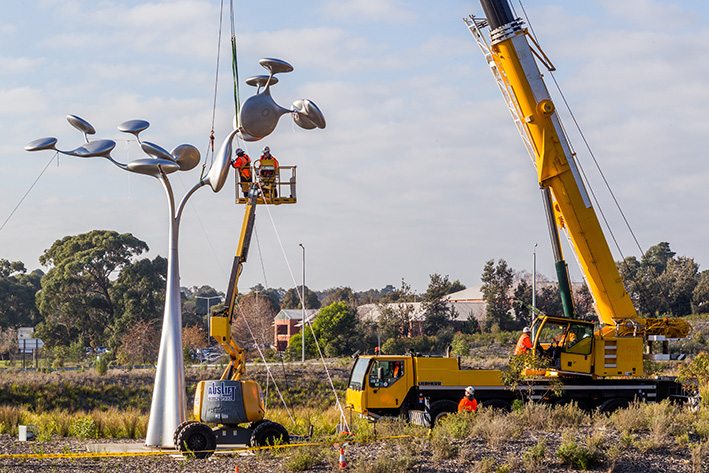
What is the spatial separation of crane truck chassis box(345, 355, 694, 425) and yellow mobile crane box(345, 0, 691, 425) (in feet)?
0.08

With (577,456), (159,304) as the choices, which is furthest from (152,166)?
(159,304)

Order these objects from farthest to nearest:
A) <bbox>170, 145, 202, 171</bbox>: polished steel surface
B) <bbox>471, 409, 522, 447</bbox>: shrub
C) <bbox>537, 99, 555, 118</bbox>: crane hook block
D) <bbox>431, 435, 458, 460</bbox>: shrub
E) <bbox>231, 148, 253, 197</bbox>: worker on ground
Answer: <bbox>537, 99, 555, 118</bbox>: crane hook block → <bbox>170, 145, 202, 171</bbox>: polished steel surface → <bbox>231, 148, 253, 197</bbox>: worker on ground → <bbox>471, 409, 522, 447</bbox>: shrub → <bbox>431, 435, 458, 460</bbox>: shrub

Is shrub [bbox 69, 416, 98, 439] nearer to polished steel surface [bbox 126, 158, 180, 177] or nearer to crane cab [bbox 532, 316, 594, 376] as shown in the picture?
polished steel surface [bbox 126, 158, 180, 177]

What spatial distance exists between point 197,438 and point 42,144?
731 cm

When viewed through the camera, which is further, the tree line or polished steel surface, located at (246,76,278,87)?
the tree line

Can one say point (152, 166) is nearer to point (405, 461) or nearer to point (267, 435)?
point (267, 435)

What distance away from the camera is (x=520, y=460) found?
12859 millimetres

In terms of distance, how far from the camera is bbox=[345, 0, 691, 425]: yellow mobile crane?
18.7 m

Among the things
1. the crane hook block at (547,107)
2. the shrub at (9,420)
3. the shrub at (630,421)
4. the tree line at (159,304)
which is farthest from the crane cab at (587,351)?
the tree line at (159,304)

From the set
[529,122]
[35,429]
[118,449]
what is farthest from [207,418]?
[529,122]

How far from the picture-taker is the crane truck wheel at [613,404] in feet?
63.5

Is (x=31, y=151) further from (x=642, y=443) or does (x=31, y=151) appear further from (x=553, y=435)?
(x=642, y=443)

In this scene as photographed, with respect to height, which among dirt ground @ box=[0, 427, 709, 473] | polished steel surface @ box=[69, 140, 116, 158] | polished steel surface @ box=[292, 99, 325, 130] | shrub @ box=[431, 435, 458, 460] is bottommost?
dirt ground @ box=[0, 427, 709, 473]

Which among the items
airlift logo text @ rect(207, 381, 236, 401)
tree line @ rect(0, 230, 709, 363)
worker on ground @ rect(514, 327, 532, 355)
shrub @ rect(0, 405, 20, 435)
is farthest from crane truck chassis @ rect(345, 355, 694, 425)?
tree line @ rect(0, 230, 709, 363)
